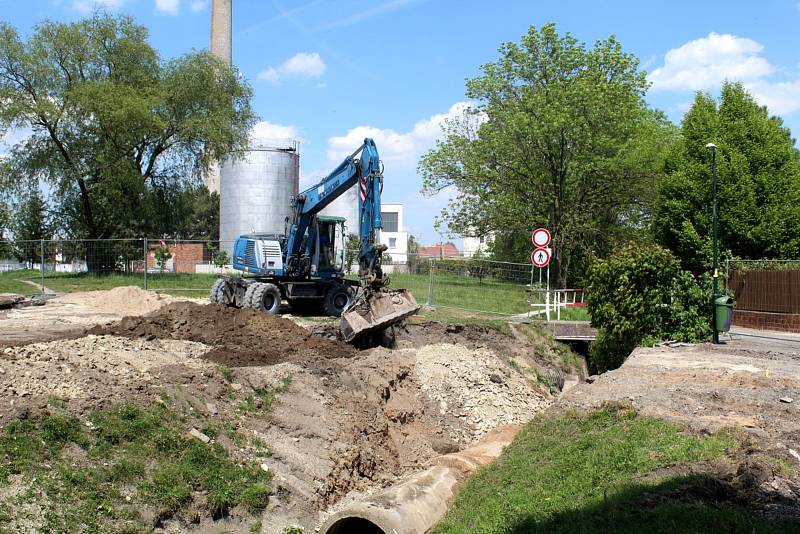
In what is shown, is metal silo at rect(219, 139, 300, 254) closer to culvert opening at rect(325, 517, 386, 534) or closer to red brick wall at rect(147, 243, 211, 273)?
red brick wall at rect(147, 243, 211, 273)

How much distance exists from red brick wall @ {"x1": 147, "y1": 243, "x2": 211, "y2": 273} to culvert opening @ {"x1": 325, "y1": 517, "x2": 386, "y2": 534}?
20385 mm

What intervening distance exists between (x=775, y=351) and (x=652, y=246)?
3428 millimetres

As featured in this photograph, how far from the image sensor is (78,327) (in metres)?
16.8

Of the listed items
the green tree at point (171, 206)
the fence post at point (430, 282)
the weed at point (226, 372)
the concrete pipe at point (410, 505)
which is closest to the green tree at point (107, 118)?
the green tree at point (171, 206)

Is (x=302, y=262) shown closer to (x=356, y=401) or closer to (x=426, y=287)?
(x=426, y=287)

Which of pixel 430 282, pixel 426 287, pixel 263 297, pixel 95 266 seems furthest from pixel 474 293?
pixel 95 266

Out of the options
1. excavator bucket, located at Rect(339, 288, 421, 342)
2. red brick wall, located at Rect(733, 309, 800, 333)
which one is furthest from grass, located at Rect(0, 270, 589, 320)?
excavator bucket, located at Rect(339, 288, 421, 342)

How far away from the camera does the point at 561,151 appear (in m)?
33.2

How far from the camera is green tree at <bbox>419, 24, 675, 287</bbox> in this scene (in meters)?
32.5

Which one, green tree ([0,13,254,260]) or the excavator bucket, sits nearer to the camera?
the excavator bucket

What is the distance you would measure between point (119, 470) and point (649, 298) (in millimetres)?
12195

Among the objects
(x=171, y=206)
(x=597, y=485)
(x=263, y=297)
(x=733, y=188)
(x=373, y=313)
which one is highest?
(x=733, y=188)

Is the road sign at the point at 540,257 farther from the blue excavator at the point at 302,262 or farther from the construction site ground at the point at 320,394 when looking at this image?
the blue excavator at the point at 302,262

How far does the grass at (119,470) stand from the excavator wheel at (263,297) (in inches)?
379
